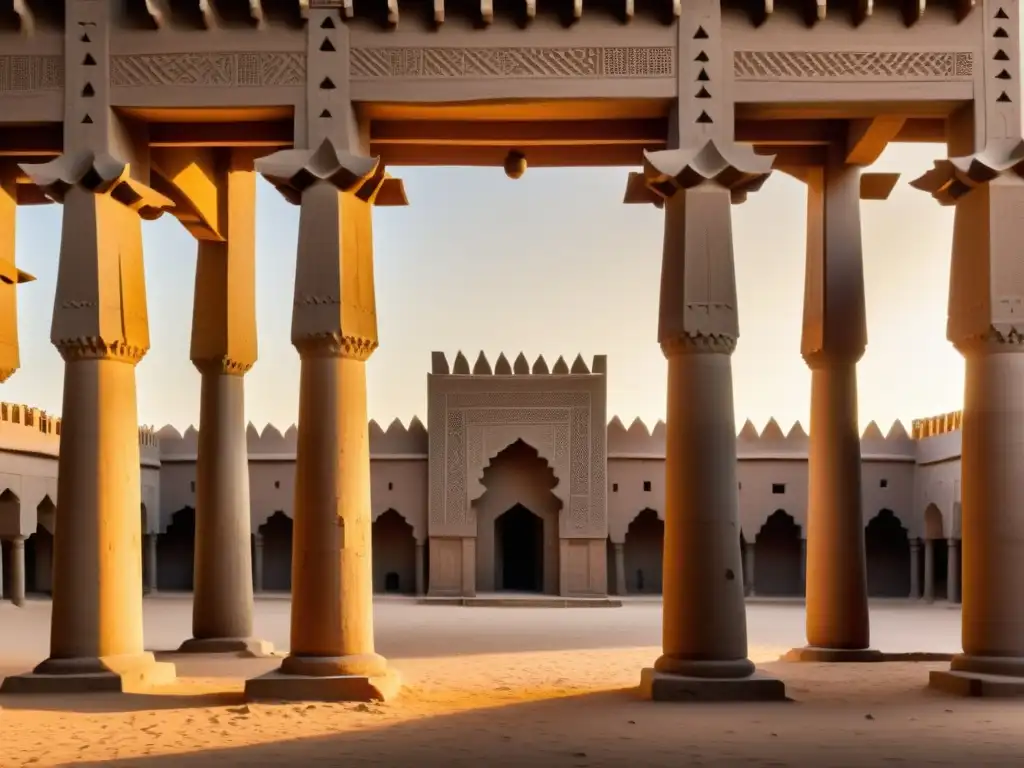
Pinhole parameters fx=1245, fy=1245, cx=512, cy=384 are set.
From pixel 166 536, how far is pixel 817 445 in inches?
893

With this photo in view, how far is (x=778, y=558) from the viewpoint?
105 feet

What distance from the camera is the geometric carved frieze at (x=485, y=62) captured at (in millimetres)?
11477

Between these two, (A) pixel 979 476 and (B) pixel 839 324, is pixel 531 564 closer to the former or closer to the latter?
(B) pixel 839 324

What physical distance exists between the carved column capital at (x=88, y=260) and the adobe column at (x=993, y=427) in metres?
7.63

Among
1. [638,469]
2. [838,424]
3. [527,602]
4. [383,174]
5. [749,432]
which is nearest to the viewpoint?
→ [383,174]

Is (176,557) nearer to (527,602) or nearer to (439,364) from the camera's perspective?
(439,364)

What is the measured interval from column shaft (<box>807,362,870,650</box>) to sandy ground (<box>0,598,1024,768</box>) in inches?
29.8

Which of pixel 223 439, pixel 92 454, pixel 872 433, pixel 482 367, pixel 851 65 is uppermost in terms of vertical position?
pixel 851 65

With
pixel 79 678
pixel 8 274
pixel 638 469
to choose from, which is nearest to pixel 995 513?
pixel 79 678

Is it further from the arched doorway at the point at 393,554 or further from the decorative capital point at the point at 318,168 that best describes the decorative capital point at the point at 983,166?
the arched doorway at the point at 393,554

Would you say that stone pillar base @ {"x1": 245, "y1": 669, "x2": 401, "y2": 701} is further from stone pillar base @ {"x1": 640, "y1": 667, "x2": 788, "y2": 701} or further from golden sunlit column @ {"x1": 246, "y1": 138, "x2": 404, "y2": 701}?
stone pillar base @ {"x1": 640, "y1": 667, "x2": 788, "y2": 701}

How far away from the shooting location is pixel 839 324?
1411 centimetres

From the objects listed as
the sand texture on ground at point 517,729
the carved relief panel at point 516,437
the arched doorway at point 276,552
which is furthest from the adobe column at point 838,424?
the arched doorway at point 276,552

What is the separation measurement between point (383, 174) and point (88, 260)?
9.29 feet
